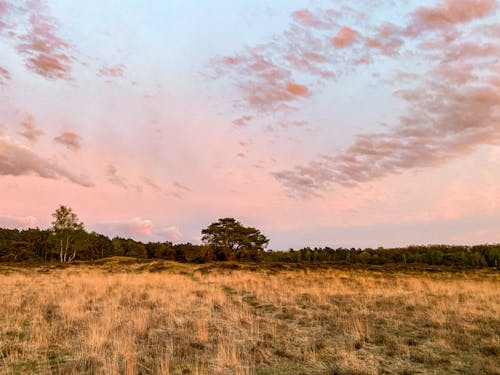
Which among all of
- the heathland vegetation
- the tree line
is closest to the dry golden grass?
the heathland vegetation

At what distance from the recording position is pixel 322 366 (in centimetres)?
805

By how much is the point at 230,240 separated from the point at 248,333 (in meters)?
53.3

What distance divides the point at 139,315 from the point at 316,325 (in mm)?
6018

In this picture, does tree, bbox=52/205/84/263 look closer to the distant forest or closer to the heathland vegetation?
the distant forest

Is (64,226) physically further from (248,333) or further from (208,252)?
(248,333)

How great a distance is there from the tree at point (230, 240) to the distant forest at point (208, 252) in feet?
0.79

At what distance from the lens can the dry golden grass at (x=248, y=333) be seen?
26.4 ft

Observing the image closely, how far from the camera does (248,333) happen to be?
10992 mm

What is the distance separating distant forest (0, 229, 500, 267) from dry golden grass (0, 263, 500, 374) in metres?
39.0

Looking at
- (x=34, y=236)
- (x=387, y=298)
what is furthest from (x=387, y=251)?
(x=34, y=236)

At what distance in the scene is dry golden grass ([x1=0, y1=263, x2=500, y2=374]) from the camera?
8047 millimetres

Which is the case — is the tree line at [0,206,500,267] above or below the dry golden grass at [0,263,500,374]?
above

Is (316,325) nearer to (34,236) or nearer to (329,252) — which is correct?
(329,252)

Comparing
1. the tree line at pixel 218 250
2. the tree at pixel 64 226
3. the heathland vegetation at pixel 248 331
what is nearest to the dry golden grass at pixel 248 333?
the heathland vegetation at pixel 248 331
